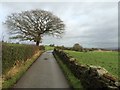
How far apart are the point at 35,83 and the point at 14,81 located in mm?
1124

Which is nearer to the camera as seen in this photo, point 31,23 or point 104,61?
point 104,61

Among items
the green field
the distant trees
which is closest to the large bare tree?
the distant trees

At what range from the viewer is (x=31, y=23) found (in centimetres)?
5225

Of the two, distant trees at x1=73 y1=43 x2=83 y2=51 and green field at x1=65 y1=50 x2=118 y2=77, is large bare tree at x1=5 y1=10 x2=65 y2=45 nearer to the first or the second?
distant trees at x1=73 y1=43 x2=83 y2=51

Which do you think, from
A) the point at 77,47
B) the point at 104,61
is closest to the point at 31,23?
the point at 77,47

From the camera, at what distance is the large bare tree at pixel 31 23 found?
170 ft

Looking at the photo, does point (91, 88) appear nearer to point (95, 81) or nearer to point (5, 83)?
point (95, 81)

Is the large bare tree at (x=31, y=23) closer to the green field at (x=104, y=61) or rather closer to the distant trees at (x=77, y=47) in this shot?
the distant trees at (x=77, y=47)

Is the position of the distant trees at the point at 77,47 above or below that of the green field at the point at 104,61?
above

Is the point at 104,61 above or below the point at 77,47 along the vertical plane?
below

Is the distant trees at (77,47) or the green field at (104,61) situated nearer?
the green field at (104,61)

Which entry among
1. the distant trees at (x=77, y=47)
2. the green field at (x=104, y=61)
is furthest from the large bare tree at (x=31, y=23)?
the green field at (x=104, y=61)

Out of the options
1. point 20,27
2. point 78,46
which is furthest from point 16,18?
point 78,46

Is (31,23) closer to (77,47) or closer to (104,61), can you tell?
(77,47)
